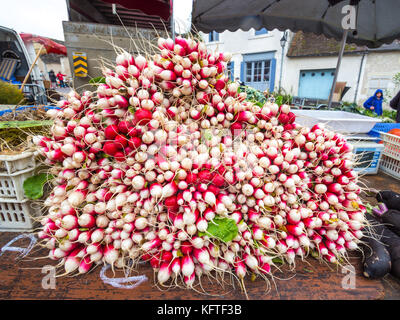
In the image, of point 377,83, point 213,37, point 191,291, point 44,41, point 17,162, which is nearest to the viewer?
point 191,291

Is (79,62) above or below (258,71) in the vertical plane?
below

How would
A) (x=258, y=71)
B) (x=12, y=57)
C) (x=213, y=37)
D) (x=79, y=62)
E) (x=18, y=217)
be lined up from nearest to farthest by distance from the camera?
1. (x=18, y=217)
2. (x=79, y=62)
3. (x=12, y=57)
4. (x=258, y=71)
5. (x=213, y=37)

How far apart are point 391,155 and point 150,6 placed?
163 inches

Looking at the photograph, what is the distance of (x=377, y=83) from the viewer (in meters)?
9.70

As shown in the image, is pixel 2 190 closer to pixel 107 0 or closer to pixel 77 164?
pixel 77 164

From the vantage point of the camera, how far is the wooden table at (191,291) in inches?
37.7

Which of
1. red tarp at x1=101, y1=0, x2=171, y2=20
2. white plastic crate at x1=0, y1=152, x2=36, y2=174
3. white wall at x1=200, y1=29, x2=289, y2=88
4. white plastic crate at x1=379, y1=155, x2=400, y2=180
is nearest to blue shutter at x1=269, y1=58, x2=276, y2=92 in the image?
white wall at x1=200, y1=29, x2=289, y2=88

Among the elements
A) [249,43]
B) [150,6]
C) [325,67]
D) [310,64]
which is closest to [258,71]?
[249,43]

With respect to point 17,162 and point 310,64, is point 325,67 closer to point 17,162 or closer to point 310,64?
point 310,64

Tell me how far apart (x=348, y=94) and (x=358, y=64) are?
1384mm

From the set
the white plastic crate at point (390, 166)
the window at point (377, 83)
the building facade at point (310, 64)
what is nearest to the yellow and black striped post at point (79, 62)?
the white plastic crate at point (390, 166)

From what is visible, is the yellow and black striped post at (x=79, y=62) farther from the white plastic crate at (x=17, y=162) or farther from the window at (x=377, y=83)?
the window at (x=377, y=83)

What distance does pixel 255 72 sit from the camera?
12.2 metres

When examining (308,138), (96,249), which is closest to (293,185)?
(308,138)
